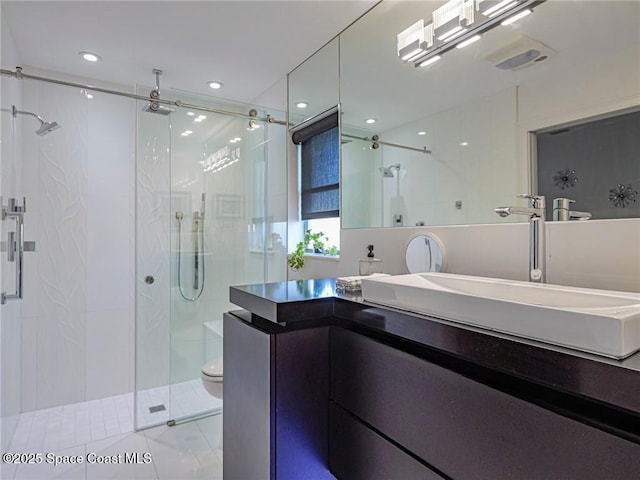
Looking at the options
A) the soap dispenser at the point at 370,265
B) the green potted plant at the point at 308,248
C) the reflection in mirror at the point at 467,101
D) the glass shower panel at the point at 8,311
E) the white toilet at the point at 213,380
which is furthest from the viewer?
the green potted plant at the point at 308,248

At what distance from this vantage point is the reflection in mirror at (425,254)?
165 centimetres

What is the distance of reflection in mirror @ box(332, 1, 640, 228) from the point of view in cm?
121

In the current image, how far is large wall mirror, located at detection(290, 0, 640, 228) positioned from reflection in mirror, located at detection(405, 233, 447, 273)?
88 millimetres

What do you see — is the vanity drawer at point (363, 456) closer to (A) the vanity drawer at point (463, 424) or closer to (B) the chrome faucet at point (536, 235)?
(A) the vanity drawer at point (463, 424)

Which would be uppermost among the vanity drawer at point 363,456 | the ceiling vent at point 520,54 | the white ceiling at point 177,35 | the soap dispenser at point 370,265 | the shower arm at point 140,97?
the white ceiling at point 177,35

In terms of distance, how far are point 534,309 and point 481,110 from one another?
3.45 ft

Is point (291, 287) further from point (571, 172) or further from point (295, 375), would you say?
point (571, 172)

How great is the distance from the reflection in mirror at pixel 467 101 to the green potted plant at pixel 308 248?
1.34ft

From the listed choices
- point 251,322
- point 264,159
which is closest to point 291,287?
point 251,322

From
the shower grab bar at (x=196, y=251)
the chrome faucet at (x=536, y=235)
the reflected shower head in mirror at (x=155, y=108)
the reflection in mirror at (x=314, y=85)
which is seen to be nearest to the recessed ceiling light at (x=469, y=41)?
the chrome faucet at (x=536, y=235)

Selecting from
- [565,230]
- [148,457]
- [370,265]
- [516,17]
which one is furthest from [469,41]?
[148,457]

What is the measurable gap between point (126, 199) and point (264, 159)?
1.16 metres

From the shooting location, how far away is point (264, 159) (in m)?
3.00

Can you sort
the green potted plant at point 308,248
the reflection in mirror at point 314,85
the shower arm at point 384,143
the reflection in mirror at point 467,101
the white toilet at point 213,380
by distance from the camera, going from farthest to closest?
the green potted plant at point 308,248, the reflection in mirror at point 314,85, the white toilet at point 213,380, the shower arm at point 384,143, the reflection in mirror at point 467,101
